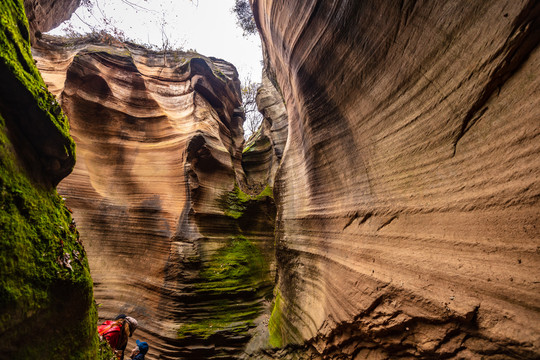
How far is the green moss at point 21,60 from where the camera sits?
7.38 ft

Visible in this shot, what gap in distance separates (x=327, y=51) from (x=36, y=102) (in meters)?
3.51

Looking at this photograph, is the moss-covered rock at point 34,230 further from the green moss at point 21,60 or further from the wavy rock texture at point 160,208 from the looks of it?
the wavy rock texture at point 160,208

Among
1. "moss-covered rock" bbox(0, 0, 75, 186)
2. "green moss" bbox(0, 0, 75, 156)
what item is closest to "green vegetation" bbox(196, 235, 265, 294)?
"moss-covered rock" bbox(0, 0, 75, 186)

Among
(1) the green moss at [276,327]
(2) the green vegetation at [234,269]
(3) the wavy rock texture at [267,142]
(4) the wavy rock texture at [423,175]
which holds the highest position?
(3) the wavy rock texture at [267,142]

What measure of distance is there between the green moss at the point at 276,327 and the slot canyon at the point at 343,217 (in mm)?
75

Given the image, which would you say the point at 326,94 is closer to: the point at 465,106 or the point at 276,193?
the point at 465,106

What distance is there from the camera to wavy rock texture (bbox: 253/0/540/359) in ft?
5.16

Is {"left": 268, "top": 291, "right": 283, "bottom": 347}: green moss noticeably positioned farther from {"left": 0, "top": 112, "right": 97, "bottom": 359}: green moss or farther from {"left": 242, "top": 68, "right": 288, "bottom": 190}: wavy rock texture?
{"left": 242, "top": 68, "right": 288, "bottom": 190}: wavy rock texture

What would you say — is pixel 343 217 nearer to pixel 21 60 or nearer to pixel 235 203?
pixel 21 60

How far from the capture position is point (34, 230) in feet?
6.94

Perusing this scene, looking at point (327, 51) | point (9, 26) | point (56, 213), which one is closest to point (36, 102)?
point (9, 26)

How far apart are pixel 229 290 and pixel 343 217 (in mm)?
4370

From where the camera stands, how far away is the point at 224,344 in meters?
5.83

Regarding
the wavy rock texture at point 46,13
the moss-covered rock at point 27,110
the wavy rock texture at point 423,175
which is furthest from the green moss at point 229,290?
the wavy rock texture at point 46,13
